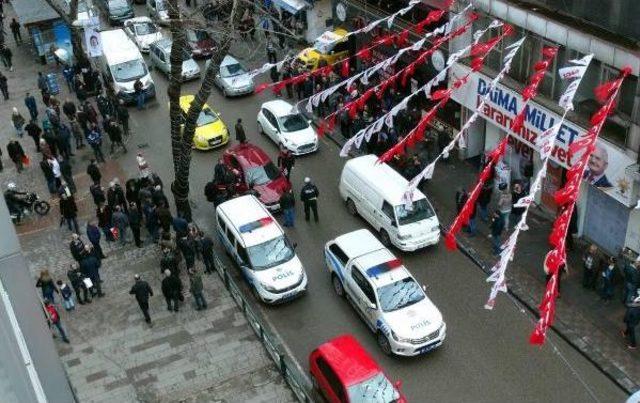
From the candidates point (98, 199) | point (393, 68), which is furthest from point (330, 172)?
point (98, 199)

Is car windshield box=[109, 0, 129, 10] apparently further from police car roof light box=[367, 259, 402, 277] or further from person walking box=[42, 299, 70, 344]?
police car roof light box=[367, 259, 402, 277]

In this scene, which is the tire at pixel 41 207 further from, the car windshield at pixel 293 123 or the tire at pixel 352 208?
the tire at pixel 352 208

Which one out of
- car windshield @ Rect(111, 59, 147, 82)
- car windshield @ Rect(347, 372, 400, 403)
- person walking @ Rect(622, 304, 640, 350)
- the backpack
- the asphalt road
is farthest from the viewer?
car windshield @ Rect(111, 59, 147, 82)

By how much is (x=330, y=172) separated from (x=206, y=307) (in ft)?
30.0

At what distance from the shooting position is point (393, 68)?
97.7 feet

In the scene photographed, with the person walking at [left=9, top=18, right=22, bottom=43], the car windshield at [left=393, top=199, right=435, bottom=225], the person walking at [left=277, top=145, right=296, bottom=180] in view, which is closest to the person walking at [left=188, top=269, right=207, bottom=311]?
the car windshield at [left=393, top=199, right=435, bottom=225]

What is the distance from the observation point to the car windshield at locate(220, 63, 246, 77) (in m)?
32.7

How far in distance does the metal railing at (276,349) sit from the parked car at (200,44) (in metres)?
18.2

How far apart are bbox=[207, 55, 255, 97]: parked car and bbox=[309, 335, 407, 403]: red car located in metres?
18.3

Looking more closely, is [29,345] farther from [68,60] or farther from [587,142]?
[68,60]

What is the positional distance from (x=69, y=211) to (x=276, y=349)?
9.38 meters

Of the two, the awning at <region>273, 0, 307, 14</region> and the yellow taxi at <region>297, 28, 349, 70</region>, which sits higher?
the awning at <region>273, 0, 307, 14</region>

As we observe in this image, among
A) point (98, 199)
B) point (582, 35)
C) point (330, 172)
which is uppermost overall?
point (582, 35)

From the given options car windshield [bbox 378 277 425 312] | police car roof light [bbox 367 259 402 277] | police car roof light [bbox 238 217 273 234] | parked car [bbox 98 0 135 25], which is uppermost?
police car roof light [bbox 367 259 402 277]
